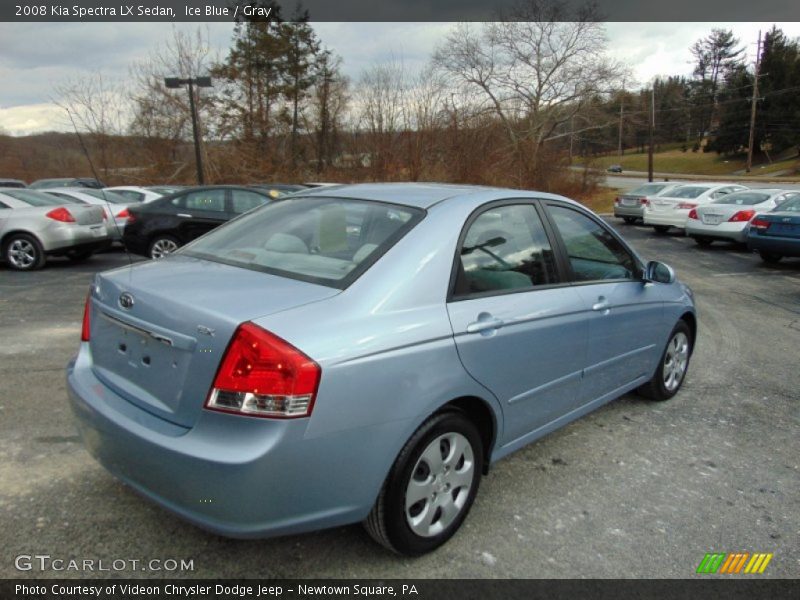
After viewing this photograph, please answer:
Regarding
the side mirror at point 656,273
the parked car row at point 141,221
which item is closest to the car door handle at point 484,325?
the side mirror at point 656,273

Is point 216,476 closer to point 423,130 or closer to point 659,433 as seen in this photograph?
point 659,433

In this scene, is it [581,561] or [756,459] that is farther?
[756,459]

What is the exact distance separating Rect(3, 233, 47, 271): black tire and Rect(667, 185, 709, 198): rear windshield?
16.3 meters

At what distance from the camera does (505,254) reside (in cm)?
299

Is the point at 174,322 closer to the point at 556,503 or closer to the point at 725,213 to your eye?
the point at 556,503

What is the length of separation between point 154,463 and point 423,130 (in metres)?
24.8

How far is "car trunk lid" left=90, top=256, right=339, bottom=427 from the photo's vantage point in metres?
2.11

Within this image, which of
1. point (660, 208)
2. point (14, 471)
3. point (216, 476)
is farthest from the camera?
point (660, 208)

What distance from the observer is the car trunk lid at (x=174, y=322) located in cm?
211

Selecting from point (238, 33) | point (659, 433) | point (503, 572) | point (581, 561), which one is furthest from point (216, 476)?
point (238, 33)

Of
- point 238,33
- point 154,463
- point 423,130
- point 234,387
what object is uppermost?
point 238,33

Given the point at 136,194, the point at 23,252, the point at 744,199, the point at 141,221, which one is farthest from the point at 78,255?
the point at 744,199

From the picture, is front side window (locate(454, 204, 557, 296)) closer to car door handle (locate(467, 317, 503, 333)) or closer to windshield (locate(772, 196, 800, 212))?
car door handle (locate(467, 317, 503, 333))

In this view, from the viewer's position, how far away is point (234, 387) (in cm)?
204
